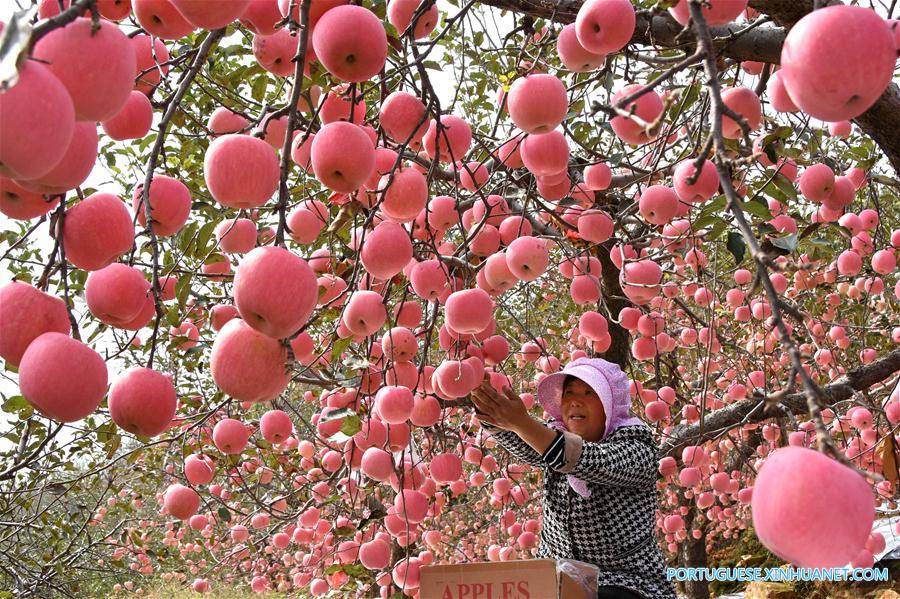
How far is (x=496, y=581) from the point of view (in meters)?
1.90

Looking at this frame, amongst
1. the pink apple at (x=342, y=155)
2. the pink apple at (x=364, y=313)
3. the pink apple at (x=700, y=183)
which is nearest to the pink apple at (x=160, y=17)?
the pink apple at (x=342, y=155)

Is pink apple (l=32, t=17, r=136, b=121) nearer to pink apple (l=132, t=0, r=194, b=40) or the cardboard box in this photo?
pink apple (l=132, t=0, r=194, b=40)

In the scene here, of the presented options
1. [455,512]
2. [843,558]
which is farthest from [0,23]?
[455,512]

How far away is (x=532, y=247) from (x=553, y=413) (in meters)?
1.33

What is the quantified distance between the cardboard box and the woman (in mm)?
287

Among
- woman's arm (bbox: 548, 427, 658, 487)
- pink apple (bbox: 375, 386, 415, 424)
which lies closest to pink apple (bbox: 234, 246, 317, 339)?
pink apple (bbox: 375, 386, 415, 424)

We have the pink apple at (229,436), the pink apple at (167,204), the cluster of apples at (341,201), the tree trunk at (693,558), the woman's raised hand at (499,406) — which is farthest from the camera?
the tree trunk at (693,558)

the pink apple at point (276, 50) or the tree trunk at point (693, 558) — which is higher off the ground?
the pink apple at point (276, 50)

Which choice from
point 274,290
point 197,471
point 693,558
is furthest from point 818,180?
point 693,558

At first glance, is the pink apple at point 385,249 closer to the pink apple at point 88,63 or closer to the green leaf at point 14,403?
the pink apple at point 88,63

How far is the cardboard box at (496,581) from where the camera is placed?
6.13 feet

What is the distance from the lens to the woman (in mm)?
2096

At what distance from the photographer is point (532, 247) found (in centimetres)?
162

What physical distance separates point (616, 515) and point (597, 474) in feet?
0.82
